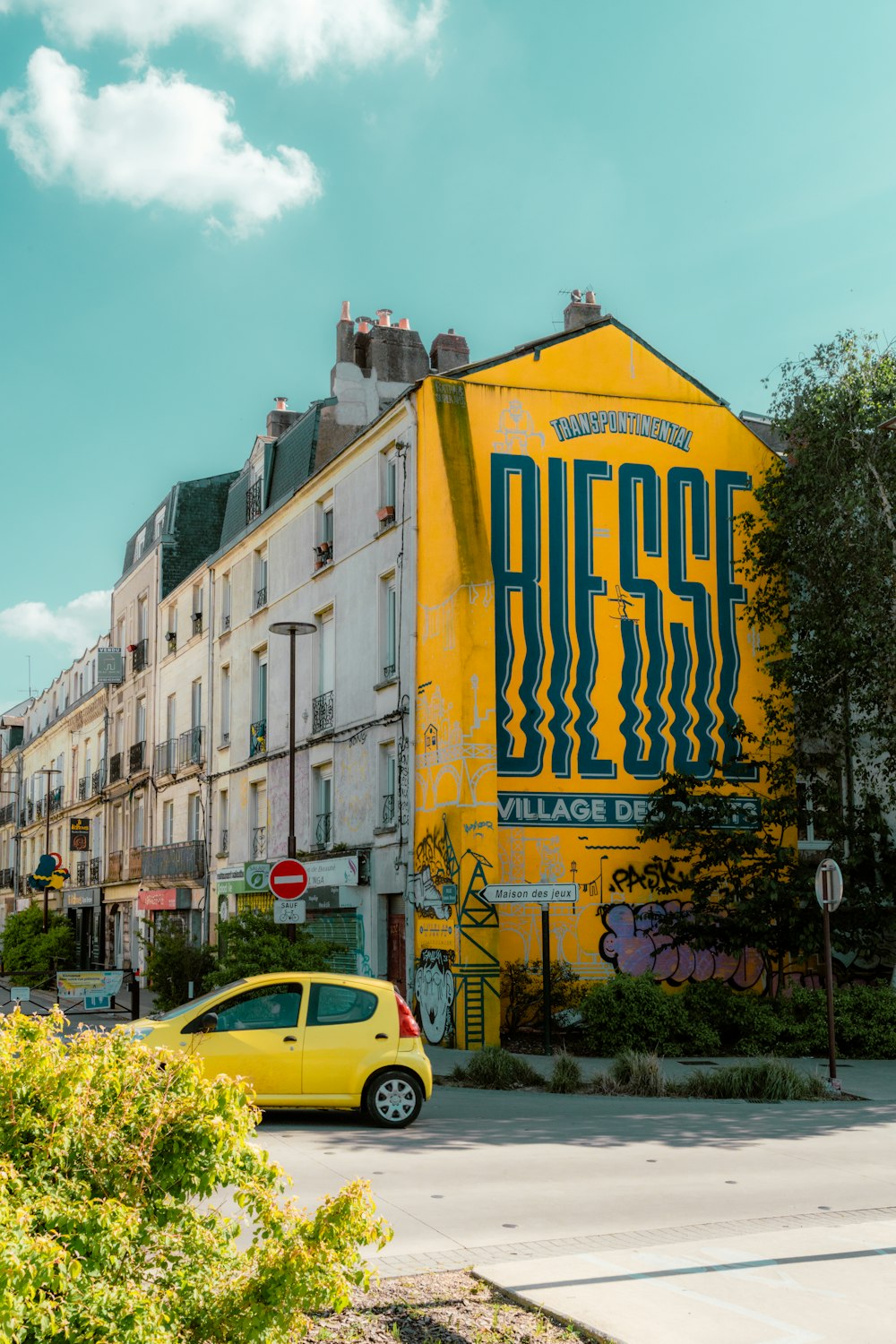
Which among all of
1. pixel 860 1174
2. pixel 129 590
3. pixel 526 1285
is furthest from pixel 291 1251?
pixel 129 590

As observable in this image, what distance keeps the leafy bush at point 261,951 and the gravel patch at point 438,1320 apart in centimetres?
1220

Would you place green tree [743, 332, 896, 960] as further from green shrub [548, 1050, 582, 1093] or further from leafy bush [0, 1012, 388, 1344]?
leafy bush [0, 1012, 388, 1344]

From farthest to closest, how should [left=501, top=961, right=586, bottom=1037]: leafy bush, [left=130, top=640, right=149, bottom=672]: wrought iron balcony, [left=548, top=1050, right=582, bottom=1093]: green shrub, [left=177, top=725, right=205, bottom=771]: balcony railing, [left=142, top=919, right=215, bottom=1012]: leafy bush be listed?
[left=130, top=640, right=149, bottom=672]: wrought iron balcony, [left=177, top=725, right=205, bottom=771]: balcony railing, [left=142, top=919, right=215, bottom=1012]: leafy bush, [left=501, top=961, right=586, bottom=1037]: leafy bush, [left=548, top=1050, right=582, bottom=1093]: green shrub

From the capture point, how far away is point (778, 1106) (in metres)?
14.2

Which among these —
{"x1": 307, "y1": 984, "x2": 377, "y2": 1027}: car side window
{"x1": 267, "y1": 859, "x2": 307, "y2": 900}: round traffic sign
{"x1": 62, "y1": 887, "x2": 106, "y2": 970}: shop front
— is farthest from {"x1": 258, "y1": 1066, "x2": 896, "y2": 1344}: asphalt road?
{"x1": 62, "y1": 887, "x2": 106, "y2": 970}: shop front

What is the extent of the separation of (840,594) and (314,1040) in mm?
13558

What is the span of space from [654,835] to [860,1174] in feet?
37.8

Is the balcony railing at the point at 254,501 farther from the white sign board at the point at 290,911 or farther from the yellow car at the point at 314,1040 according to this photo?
the yellow car at the point at 314,1040

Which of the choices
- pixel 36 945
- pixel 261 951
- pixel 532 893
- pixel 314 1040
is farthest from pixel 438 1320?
pixel 36 945

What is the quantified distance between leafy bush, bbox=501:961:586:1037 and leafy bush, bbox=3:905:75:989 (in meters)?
19.6

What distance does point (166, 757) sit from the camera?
38938mm

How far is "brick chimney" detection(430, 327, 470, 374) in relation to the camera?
30.9 meters

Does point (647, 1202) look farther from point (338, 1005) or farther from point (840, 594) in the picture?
point (840, 594)

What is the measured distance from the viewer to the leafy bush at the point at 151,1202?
4.30m
